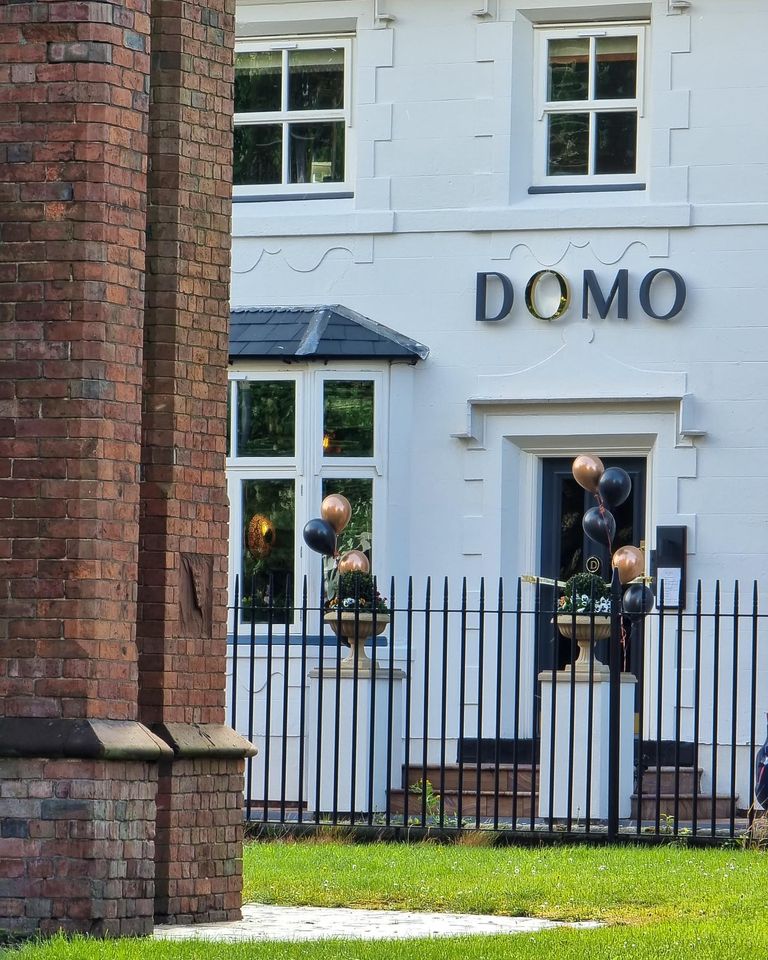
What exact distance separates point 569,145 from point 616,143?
0.39m

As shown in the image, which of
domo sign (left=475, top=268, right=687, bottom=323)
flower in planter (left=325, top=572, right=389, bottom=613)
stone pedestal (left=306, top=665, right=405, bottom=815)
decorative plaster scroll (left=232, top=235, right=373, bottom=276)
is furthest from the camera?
decorative plaster scroll (left=232, top=235, right=373, bottom=276)

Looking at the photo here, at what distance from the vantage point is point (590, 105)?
679 inches

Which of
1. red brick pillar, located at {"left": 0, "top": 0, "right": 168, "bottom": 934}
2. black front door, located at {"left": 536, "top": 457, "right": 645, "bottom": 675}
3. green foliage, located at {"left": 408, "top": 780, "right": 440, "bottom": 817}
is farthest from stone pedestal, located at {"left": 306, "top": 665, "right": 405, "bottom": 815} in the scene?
red brick pillar, located at {"left": 0, "top": 0, "right": 168, "bottom": 934}

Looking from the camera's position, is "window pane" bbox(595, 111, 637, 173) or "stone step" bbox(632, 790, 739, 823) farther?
"window pane" bbox(595, 111, 637, 173)

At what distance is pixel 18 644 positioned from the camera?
26.5 ft

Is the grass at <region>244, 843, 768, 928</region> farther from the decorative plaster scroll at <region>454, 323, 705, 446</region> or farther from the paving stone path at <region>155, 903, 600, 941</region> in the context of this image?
the decorative plaster scroll at <region>454, 323, 705, 446</region>

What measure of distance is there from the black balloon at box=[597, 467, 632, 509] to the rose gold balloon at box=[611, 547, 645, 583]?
1.32ft

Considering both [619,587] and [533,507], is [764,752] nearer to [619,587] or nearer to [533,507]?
[619,587]

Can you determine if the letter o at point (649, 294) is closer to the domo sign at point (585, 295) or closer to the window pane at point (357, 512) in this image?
the domo sign at point (585, 295)

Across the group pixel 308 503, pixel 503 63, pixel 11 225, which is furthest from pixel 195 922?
pixel 503 63

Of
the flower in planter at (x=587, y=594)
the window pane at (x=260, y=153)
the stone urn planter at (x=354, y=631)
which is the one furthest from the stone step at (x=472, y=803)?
the window pane at (x=260, y=153)

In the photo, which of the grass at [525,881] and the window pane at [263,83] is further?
the window pane at [263,83]

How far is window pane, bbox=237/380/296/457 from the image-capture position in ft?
56.7

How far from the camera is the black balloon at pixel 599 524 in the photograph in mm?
15430
